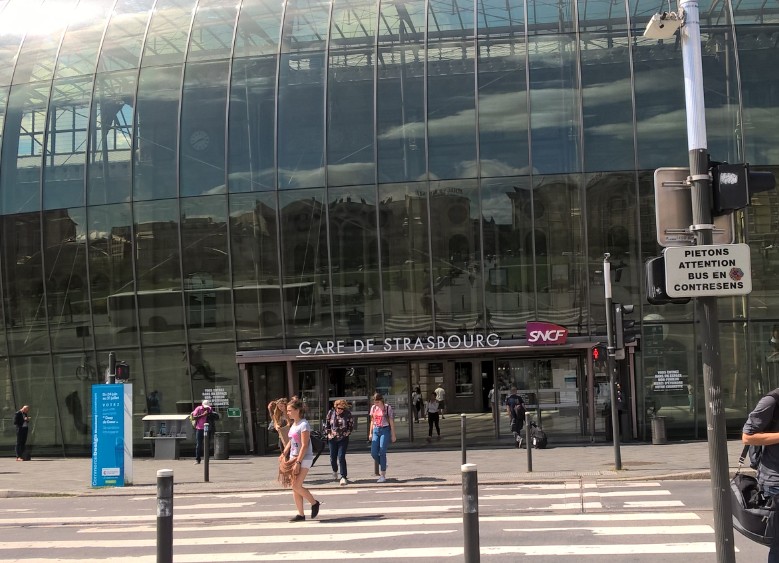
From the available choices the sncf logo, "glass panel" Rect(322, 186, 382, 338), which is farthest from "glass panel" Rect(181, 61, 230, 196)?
the sncf logo

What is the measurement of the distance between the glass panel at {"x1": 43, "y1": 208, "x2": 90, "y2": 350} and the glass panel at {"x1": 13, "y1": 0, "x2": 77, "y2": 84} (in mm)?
5088

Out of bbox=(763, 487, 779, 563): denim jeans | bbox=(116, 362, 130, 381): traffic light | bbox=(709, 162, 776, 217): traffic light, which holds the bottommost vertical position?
bbox=(763, 487, 779, 563): denim jeans

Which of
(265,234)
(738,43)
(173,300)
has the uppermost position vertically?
(738,43)

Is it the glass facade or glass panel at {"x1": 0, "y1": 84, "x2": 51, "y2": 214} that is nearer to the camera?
the glass facade

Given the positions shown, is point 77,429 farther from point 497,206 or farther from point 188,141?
point 497,206

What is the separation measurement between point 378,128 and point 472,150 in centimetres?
291

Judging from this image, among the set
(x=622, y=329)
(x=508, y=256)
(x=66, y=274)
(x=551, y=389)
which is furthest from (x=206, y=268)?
(x=622, y=329)

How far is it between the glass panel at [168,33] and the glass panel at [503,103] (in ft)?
31.9

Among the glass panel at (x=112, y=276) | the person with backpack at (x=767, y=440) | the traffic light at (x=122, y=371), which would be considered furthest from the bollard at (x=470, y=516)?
the glass panel at (x=112, y=276)

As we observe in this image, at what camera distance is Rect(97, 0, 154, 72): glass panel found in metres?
29.8

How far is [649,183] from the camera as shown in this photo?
26.6m

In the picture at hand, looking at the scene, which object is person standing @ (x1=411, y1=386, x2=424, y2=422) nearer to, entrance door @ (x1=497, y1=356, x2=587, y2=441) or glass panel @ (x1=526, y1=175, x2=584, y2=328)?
entrance door @ (x1=497, y1=356, x2=587, y2=441)

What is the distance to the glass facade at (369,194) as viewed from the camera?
26547 mm

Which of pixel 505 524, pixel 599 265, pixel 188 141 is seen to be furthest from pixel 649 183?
pixel 505 524
